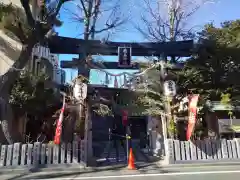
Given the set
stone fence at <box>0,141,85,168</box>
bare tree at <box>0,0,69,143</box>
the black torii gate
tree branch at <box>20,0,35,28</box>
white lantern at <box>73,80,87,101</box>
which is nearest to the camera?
stone fence at <box>0,141,85,168</box>

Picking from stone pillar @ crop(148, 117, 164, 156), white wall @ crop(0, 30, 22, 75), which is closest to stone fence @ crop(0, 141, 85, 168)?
stone pillar @ crop(148, 117, 164, 156)

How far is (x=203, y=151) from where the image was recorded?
12242mm

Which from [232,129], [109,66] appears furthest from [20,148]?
[232,129]

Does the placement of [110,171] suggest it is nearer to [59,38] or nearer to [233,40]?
[59,38]

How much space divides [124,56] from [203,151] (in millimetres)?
7578

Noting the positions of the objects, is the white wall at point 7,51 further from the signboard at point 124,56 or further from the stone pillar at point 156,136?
the stone pillar at point 156,136

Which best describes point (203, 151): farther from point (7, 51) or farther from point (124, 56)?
point (7, 51)

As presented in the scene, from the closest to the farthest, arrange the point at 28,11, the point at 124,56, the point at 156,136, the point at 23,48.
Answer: the point at 28,11 → the point at 23,48 → the point at 156,136 → the point at 124,56

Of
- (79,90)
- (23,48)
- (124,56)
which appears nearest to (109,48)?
(124,56)

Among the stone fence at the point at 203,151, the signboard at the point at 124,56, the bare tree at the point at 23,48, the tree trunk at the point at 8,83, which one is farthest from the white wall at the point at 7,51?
the stone fence at the point at 203,151

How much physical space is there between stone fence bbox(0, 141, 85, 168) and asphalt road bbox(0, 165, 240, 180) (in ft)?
1.59

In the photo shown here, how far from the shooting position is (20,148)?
10.4 meters

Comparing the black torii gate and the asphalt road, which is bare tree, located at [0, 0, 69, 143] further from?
the black torii gate

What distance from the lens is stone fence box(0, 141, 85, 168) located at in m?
10.2
